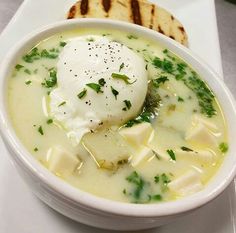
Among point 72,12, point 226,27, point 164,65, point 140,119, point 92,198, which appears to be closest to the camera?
point 92,198

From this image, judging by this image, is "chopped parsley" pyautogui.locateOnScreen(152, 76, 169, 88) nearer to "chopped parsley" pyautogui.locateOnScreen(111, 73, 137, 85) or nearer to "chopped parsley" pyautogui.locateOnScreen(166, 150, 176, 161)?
"chopped parsley" pyautogui.locateOnScreen(111, 73, 137, 85)

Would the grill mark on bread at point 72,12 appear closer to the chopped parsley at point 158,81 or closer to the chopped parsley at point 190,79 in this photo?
the chopped parsley at point 190,79

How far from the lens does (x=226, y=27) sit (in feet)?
8.92

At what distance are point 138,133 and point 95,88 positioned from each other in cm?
19

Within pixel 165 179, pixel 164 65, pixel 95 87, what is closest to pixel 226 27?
pixel 164 65

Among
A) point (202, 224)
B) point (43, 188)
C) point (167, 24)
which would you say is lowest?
point (202, 224)

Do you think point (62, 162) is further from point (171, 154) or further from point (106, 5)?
point (106, 5)

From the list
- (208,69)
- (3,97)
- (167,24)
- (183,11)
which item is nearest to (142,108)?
(208,69)

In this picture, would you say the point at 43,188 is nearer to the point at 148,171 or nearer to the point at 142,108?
the point at 148,171

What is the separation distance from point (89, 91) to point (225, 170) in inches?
18.1

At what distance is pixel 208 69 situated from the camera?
165cm

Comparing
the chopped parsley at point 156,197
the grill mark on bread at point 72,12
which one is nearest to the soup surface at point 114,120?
the chopped parsley at point 156,197

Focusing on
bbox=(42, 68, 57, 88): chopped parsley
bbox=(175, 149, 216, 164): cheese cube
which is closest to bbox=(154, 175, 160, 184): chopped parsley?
bbox=(175, 149, 216, 164): cheese cube

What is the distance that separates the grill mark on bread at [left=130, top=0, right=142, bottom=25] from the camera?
2.05 meters
